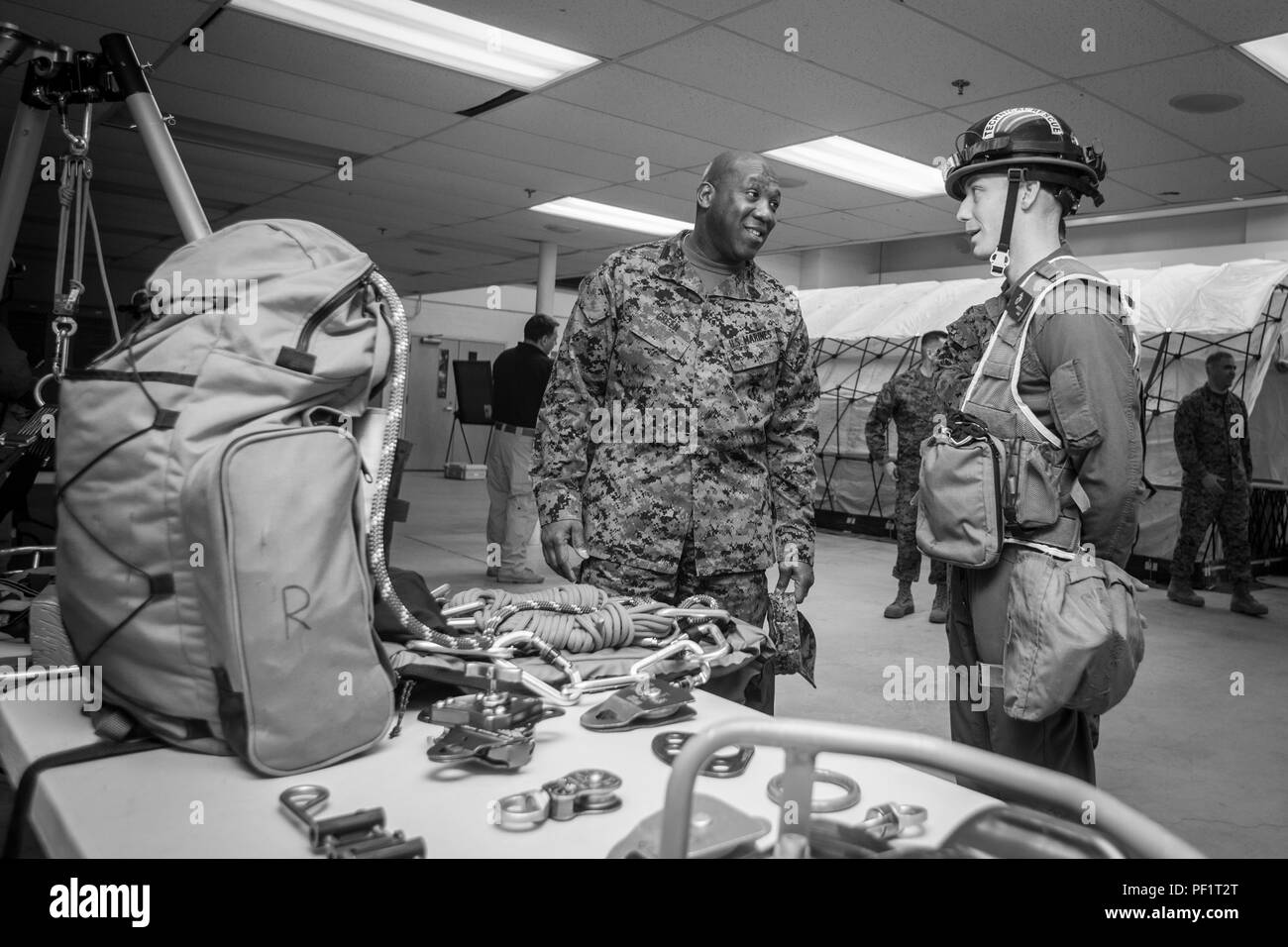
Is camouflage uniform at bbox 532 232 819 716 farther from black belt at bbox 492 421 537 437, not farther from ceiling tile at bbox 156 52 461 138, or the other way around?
ceiling tile at bbox 156 52 461 138

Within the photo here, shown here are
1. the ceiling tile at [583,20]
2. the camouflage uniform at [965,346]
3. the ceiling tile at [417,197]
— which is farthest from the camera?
the ceiling tile at [417,197]

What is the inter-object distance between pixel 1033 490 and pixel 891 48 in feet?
12.8

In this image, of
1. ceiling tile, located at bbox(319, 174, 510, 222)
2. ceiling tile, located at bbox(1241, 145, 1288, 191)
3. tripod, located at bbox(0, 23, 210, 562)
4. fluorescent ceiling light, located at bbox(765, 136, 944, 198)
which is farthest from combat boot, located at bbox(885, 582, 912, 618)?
ceiling tile, located at bbox(319, 174, 510, 222)

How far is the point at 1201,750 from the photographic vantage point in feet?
12.6

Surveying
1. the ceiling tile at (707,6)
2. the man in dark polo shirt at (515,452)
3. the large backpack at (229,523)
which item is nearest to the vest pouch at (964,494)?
the large backpack at (229,523)

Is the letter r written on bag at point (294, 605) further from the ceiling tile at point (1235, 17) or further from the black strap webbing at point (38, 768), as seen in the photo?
the ceiling tile at point (1235, 17)

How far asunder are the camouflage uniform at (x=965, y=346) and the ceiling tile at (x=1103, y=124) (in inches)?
145

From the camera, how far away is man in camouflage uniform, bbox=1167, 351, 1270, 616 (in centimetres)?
697

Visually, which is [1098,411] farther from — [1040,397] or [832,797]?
[832,797]

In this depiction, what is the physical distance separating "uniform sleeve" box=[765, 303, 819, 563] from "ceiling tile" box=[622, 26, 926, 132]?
311cm

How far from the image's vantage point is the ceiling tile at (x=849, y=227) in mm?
8906
